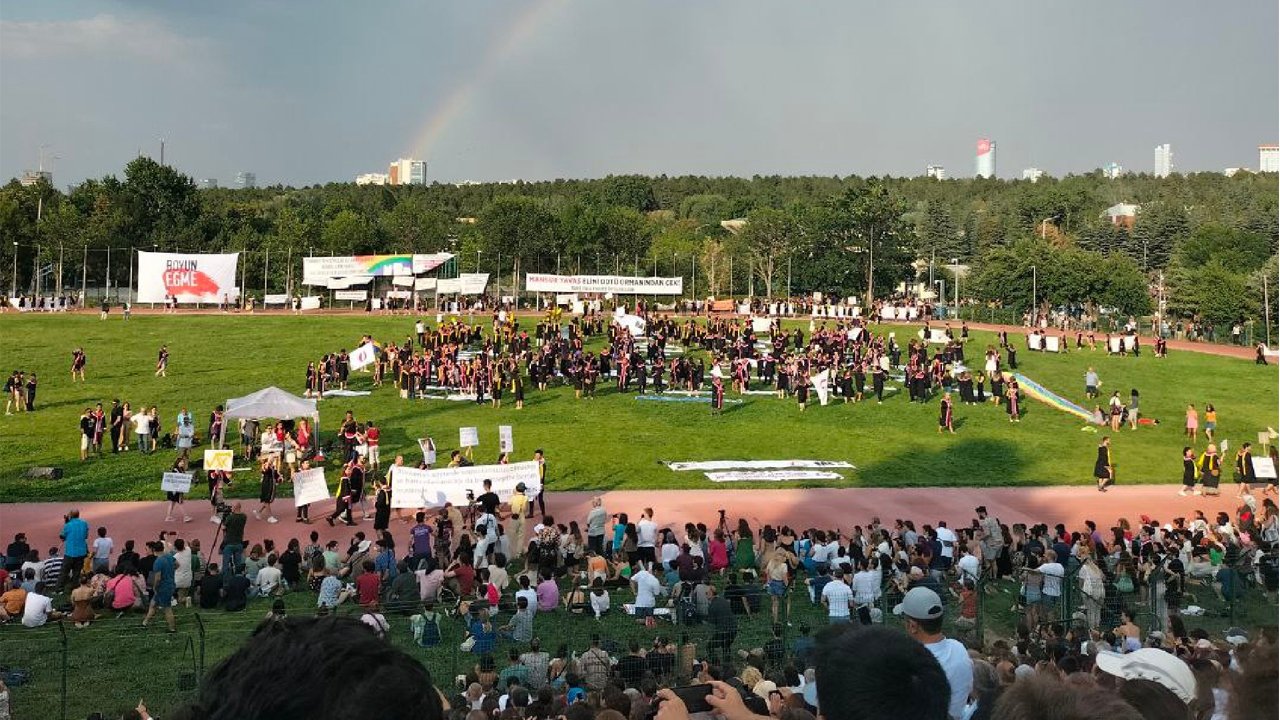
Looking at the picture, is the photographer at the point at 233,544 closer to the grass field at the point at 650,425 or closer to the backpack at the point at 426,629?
the backpack at the point at 426,629

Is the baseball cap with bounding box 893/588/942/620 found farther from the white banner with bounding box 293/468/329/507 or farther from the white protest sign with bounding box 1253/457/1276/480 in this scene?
the white protest sign with bounding box 1253/457/1276/480

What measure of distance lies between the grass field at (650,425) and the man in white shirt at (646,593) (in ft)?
41.1

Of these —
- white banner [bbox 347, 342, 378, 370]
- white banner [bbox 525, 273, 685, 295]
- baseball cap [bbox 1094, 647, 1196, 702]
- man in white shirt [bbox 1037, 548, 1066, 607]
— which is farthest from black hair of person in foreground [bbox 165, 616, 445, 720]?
white banner [bbox 525, 273, 685, 295]

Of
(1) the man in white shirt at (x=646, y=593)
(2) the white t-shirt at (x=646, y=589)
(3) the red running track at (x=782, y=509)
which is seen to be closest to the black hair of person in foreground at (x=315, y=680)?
(1) the man in white shirt at (x=646, y=593)

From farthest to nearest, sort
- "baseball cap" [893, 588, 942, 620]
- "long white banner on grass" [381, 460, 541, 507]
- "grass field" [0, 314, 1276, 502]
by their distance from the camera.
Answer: "grass field" [0, 314, 1276, 502]
"long white banner on grass" [381, 460, 541, 507]
"baseball cap" [893, 588, 942, 620]

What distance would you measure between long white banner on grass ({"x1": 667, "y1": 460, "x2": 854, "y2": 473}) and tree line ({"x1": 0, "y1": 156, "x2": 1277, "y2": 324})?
56.1 metres

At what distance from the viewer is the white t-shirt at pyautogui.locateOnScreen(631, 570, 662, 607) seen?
1711 cm

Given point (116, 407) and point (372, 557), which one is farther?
point (116, 407)

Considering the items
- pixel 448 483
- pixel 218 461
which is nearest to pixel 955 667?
pixel 448 483

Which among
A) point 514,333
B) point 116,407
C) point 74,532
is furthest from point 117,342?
point 74,532

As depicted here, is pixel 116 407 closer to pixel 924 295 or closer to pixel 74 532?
pixel 74 532

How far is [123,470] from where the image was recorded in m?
29.7

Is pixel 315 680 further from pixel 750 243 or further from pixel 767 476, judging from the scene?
pixel 750 243

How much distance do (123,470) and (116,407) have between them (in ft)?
10.9
